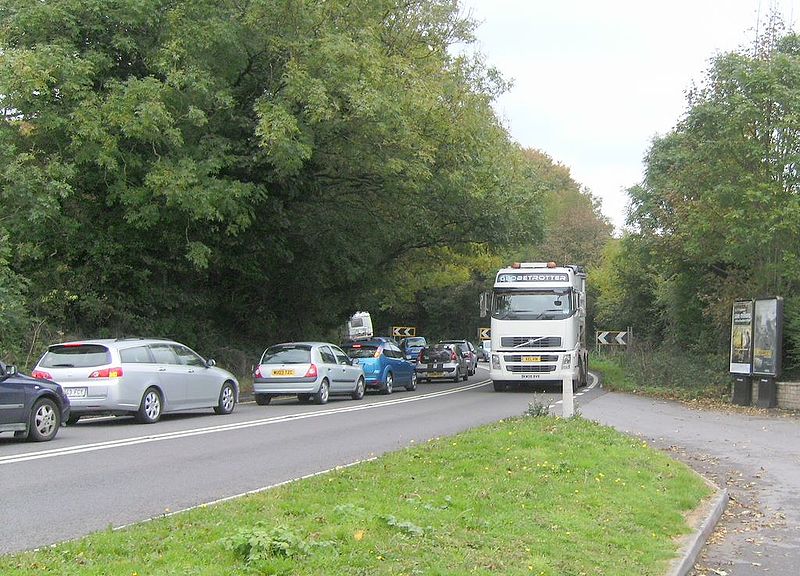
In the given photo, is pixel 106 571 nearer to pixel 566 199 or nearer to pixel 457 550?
pixel 457 550

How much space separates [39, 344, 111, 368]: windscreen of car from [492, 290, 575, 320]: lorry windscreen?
1366cm

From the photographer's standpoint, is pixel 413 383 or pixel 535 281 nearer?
pixel 535 281

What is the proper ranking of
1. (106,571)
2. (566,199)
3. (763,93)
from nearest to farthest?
(106,571), (763,93), (566,199)

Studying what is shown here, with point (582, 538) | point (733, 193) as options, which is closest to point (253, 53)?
point (733, 193)

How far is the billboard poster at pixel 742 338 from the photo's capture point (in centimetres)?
2231

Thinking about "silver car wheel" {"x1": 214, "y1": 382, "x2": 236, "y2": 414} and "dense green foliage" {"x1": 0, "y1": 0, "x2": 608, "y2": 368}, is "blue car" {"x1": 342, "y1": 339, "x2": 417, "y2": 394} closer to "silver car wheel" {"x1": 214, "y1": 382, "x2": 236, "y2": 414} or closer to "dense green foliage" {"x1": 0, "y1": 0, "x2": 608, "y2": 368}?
"dense green foliage" {"x1": 0, "y1": 0, "x2": 608, "y2": 368}

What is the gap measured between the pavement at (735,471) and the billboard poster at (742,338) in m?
1.18

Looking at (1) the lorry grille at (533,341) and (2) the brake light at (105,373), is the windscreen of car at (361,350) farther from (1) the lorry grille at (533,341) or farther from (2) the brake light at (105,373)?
(2) the brake light at (105,373)

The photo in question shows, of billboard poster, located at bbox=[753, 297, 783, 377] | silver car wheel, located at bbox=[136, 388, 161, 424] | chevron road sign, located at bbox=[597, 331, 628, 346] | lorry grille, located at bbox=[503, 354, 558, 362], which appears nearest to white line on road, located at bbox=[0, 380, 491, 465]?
silver car wheel, located at bbox=[136, 388, 161, 424]

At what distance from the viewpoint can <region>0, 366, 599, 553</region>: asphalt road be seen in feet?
26.3

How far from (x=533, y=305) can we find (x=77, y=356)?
48.3 feet

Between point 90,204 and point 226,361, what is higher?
point 90,204

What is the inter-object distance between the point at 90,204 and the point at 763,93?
1769cm

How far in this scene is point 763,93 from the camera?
2242cm
